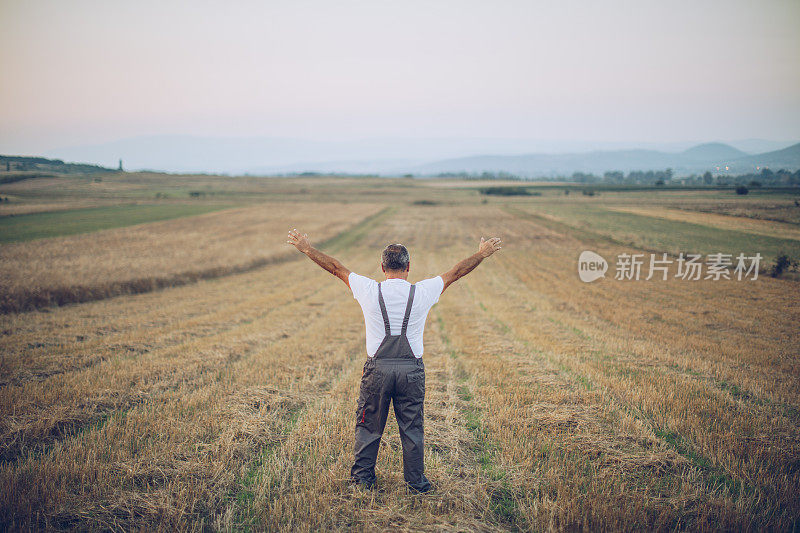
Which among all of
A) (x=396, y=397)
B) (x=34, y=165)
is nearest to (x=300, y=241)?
(x=396, y=397)

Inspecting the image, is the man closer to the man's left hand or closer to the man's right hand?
the man's right hand

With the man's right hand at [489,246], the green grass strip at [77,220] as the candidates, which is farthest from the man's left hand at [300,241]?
the green grass strip at [77,220]

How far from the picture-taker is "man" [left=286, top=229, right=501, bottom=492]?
4098 millimetres

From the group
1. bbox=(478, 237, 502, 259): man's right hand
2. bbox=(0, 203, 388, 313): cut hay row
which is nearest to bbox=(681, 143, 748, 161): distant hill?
bbox=(478, 237, 502, 259): man's right hand

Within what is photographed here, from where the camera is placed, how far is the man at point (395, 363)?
13.4ft

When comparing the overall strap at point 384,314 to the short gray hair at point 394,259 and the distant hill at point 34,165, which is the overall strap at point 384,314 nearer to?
the short gray hair at point 394,259

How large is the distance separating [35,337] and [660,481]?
13.7 m

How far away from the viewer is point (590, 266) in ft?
74.7

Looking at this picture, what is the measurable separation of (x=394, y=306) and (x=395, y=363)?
0.59m

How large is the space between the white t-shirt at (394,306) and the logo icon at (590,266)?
16958 mm

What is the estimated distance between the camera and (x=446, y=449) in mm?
5461

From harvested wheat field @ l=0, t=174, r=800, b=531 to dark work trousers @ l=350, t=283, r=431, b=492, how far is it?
1.57ft

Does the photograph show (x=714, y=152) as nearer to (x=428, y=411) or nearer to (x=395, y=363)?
(x=428, y=411)

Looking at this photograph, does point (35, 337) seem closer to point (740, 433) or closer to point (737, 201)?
point (740, 433)
